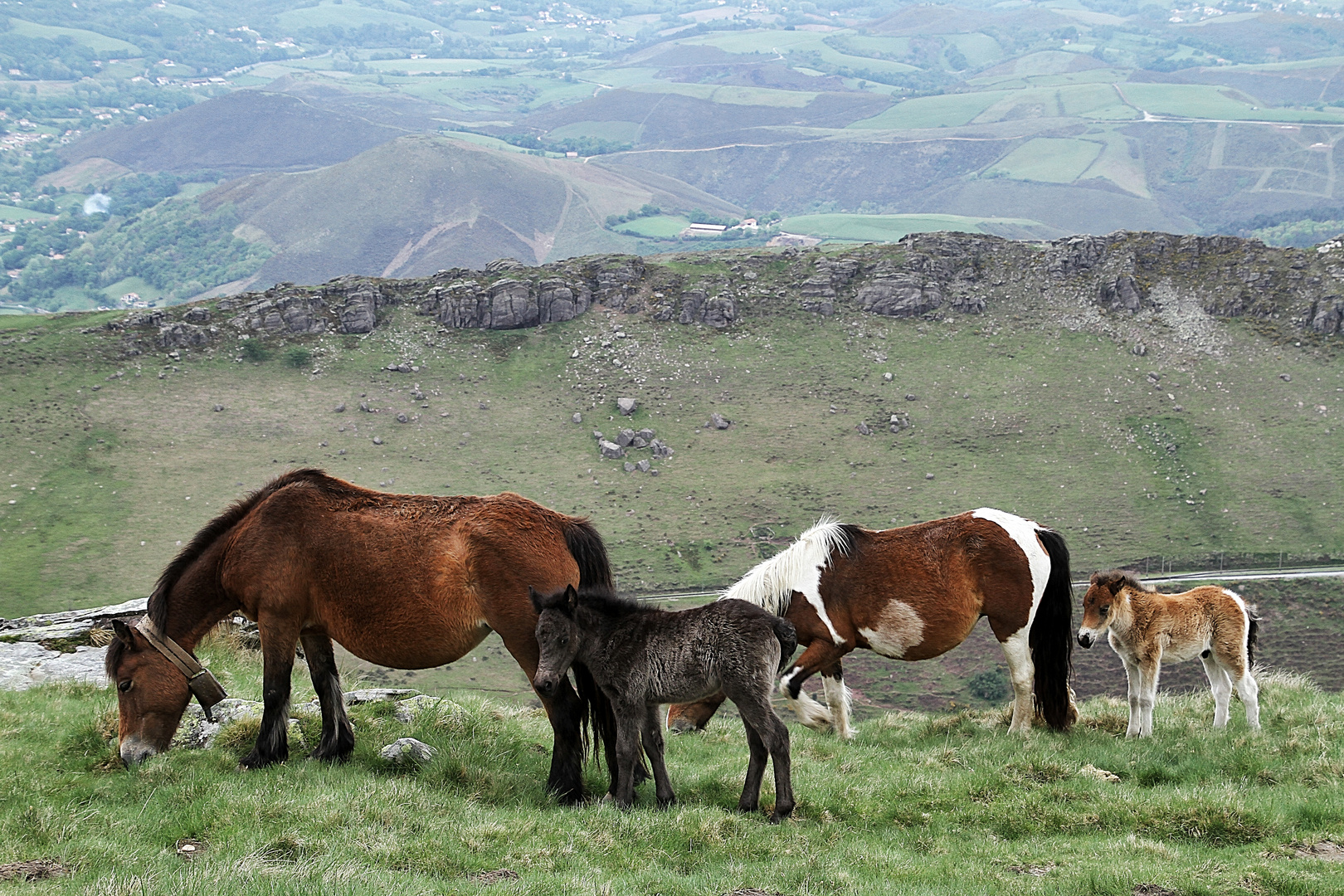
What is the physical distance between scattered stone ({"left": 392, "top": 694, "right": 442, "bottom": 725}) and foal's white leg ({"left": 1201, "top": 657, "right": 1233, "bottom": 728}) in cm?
905

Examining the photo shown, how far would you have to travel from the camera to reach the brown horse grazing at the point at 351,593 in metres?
9.00

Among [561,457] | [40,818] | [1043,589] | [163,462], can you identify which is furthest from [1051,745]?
[163,462]

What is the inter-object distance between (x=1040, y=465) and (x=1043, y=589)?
68.9m

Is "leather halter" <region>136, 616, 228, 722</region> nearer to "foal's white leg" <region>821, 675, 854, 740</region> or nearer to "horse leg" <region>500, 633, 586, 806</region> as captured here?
"horse leg" <region>500, 633, 586, 806</region>

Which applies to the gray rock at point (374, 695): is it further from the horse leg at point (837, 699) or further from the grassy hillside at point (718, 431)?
the grassy hillside at point (718, 431)

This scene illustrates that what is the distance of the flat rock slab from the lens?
12828mm

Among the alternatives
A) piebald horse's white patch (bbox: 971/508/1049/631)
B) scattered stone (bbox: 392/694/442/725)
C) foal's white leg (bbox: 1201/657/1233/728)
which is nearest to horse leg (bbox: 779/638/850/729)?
piebald horse's white patch (bbox: 971/508/1049/631)

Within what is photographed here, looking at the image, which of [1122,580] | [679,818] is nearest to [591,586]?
[679,818]

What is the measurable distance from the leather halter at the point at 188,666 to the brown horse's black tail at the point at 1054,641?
9.14 m

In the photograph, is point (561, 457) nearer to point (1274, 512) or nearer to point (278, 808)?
point (1274, 512)

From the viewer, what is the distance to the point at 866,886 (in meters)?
6.79

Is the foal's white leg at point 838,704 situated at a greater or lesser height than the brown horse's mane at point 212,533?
lesser

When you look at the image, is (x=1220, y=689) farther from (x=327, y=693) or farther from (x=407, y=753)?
(x=327, y=693)

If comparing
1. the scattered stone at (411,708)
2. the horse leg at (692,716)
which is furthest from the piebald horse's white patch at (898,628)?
the scattered stone at (411,708)
